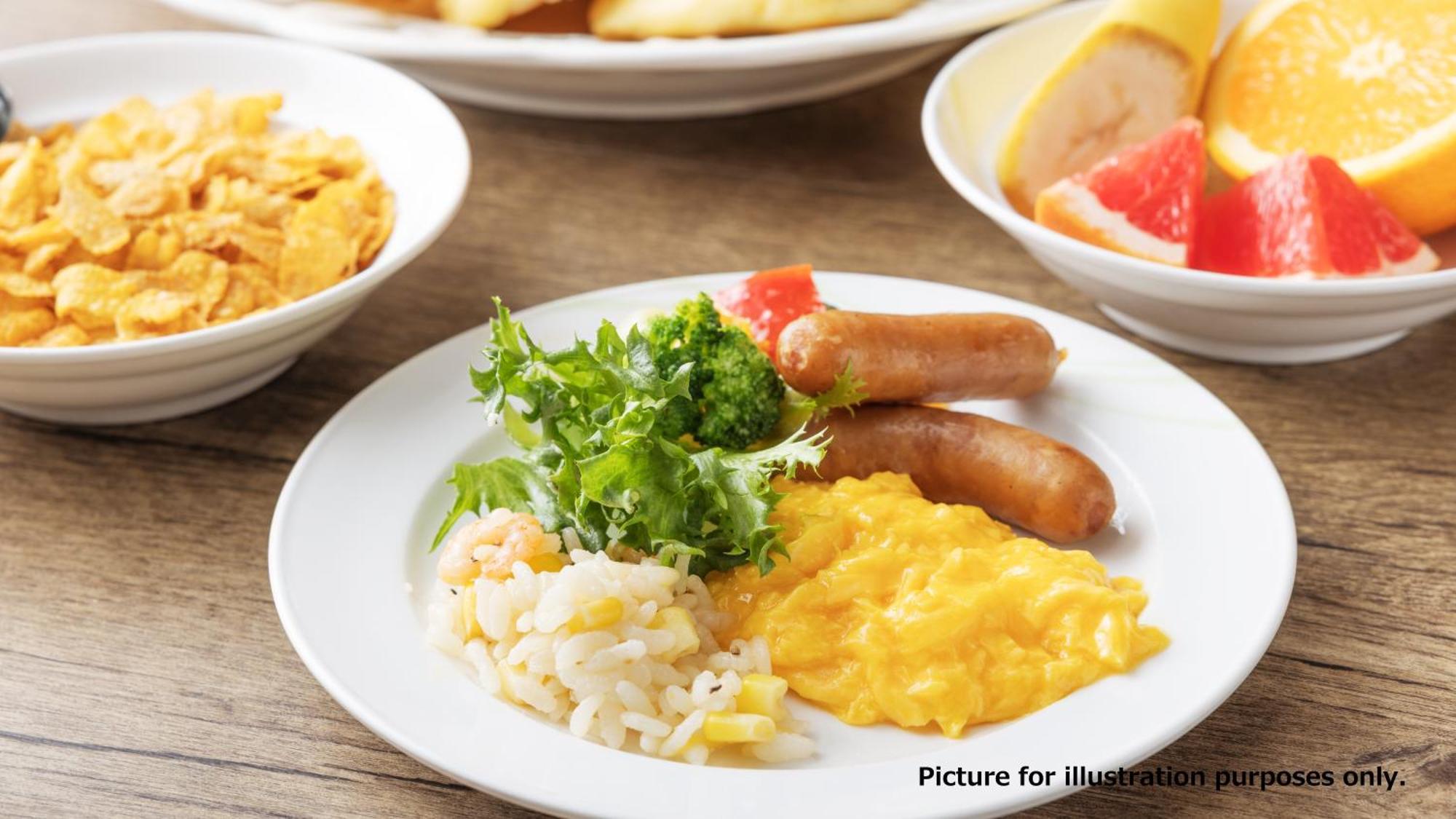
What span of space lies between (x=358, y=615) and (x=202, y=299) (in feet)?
3.04

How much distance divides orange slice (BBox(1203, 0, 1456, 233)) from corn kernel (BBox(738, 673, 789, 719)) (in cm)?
186

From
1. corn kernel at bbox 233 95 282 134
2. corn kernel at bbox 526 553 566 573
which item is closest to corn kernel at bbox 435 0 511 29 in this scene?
corn kernel at bbox 233 95 282 134

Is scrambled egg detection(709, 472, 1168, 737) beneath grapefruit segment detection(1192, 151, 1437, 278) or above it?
beneath

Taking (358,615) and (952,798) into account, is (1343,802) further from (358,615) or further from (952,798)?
(358,615)

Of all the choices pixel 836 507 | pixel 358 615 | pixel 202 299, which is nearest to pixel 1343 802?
pixel 836 507

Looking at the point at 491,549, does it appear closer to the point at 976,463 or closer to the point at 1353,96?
the point at 976,463

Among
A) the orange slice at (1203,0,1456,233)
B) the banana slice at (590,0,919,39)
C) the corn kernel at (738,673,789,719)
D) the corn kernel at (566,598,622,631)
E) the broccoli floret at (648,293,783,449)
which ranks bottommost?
the corn kernel at (738,673,789,719)

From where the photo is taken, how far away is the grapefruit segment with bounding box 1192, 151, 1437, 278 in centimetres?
264

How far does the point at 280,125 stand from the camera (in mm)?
3305

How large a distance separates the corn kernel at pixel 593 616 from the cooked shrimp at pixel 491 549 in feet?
0.59

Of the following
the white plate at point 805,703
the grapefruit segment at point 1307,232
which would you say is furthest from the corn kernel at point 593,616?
the grapefruit segment at point 1307,232

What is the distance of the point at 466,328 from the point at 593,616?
4.42 ft

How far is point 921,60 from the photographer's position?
13.1 ft

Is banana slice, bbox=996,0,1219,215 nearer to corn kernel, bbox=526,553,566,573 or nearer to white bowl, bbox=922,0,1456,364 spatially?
white bowl, bbox=922,0,1456,364
